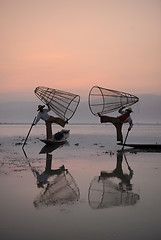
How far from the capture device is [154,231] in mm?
4926

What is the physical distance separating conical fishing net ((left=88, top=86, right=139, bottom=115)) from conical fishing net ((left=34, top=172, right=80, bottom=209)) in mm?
10811

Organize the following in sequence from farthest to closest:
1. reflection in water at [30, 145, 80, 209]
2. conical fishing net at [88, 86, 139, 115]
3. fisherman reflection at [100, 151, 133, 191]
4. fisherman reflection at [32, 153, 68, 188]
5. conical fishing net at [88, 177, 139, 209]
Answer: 1. conical fishing net at [88, 86, 139, 115]
2. fisherman reflection at [32, 153, 68, 188]
3. fisherman reflection at [100, 151, 133, 191]
4. reflection in water at [30, 145, 80, 209]
5. conical fishing net at [88, 177, 139, 209]

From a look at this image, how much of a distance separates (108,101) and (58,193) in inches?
513

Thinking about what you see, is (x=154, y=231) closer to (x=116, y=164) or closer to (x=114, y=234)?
(x=114, y=234)

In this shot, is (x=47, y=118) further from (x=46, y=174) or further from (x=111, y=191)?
(x=111, y=191)

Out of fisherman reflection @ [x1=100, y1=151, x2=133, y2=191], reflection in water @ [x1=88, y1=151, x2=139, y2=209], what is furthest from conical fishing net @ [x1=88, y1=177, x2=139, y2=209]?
fisherman reflection @ [x1=100, y1=151, x2=133, y2=191]

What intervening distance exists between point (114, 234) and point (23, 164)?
7.83 meters

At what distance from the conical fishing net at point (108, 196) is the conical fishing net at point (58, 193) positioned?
45 centimetres

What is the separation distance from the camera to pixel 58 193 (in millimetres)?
7500

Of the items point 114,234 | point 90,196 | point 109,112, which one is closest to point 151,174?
point 90,196

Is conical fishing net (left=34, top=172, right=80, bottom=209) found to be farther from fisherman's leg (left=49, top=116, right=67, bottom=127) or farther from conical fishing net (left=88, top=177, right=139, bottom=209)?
fisherman's leg (left=49, top=116, right=67, bottom=127)

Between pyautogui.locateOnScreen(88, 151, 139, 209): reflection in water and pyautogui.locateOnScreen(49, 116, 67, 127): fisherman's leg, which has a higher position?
pyautogui.locateOnScreen(88, 151, 139, 209): reflection in water

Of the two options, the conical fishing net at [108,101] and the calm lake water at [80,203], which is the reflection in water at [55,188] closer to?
the calm lake water at [80,203]

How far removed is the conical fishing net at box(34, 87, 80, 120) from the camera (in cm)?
2072
